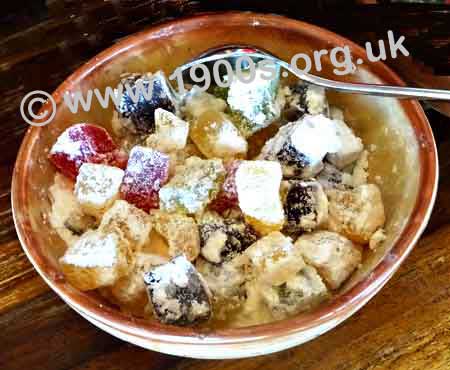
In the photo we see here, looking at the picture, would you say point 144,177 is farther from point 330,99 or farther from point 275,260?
point 330,99

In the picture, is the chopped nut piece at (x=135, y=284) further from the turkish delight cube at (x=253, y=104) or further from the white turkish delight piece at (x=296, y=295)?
the turkish delight cube at (x=253, y=104)

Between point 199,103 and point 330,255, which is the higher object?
point 199,103

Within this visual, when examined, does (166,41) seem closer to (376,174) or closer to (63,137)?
(63,137)

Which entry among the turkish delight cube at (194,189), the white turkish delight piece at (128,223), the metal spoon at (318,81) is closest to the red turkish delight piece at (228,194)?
the turkish delight cube at (194,189)

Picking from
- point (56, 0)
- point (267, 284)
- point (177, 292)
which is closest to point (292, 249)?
point (267, 284)

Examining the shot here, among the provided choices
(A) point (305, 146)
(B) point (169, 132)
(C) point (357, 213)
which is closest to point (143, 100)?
(B) point (169, 132)

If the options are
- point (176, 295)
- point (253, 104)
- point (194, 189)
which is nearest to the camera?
point (176, 295)
